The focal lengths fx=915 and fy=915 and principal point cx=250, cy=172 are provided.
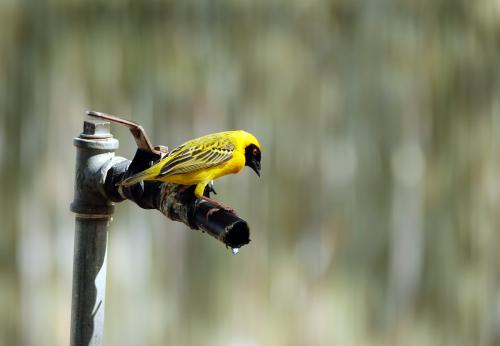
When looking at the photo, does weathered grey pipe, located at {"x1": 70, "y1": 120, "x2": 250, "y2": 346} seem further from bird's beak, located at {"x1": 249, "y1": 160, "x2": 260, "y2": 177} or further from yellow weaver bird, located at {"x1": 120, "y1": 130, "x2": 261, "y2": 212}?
bird's beak, located at {"x1": 249, "y1": 160, "x2": 260, "y2": 177}

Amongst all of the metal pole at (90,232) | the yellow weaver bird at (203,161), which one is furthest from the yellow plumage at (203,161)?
the metal pole at (90,232)

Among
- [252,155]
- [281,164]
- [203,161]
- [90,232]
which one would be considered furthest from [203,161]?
[281,164]

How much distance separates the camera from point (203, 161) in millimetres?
1914

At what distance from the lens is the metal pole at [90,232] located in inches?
70.2

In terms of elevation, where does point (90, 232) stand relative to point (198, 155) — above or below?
below

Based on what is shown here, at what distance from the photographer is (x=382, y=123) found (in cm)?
313

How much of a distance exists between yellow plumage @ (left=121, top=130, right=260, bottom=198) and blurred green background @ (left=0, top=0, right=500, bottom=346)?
34.1 inches

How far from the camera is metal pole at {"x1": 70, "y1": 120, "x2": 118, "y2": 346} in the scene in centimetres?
178

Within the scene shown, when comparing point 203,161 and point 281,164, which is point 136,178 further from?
point 281,164

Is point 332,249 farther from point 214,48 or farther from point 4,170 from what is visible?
point 4,170

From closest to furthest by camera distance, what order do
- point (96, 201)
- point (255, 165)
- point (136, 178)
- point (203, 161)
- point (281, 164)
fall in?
point (136, 178)
point (96, 201)
point (203, 161)
point (255, 165)
point (281, 164)

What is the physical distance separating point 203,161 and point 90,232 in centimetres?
28

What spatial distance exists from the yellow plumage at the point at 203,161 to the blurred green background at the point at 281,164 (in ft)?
2.84

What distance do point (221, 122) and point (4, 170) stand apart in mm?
701
